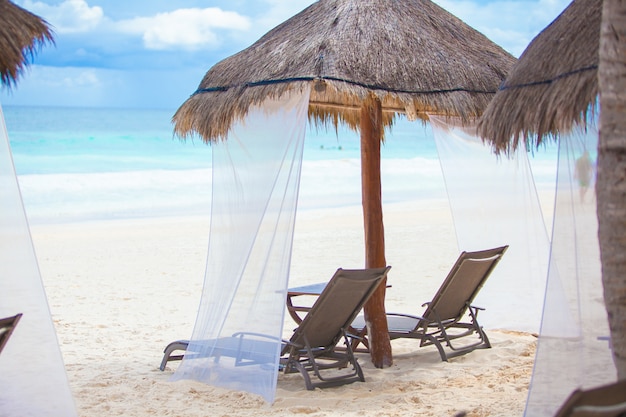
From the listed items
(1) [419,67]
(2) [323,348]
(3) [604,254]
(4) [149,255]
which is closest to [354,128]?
(1) [419,67]

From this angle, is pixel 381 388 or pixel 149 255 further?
pixel 149 255

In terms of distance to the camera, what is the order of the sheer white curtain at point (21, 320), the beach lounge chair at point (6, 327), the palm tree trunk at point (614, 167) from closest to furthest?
the palm tree trunk at point (614, 167) < the beach lounge chair at point (6, 327) < the sheer white curtain at point (21, 320)

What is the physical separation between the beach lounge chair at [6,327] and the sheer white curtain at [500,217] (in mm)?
3664

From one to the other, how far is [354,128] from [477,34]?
1236 millimetres

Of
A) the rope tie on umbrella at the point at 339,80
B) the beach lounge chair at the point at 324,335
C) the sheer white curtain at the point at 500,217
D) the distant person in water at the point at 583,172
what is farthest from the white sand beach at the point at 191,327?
the rope tie on umbrella at the point at 339,80

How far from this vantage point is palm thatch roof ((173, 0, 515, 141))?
473 centimetres

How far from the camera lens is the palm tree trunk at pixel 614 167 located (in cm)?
268

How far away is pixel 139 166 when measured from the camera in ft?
95.9

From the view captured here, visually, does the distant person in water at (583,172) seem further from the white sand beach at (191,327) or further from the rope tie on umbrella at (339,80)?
the rope tie on umbrella at (339,80)

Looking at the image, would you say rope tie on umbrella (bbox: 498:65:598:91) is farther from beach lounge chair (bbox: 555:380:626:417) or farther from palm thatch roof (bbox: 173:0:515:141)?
beach lounge chair (bbox: 555:380:626:417)

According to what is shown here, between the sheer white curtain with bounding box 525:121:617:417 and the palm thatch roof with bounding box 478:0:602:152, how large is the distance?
123 mm

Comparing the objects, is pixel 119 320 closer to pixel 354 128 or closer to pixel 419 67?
pixel 354 128

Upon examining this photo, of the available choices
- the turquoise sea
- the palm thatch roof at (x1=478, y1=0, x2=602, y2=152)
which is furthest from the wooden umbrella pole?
the turquoise sea

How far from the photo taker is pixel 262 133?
15.9 feet
